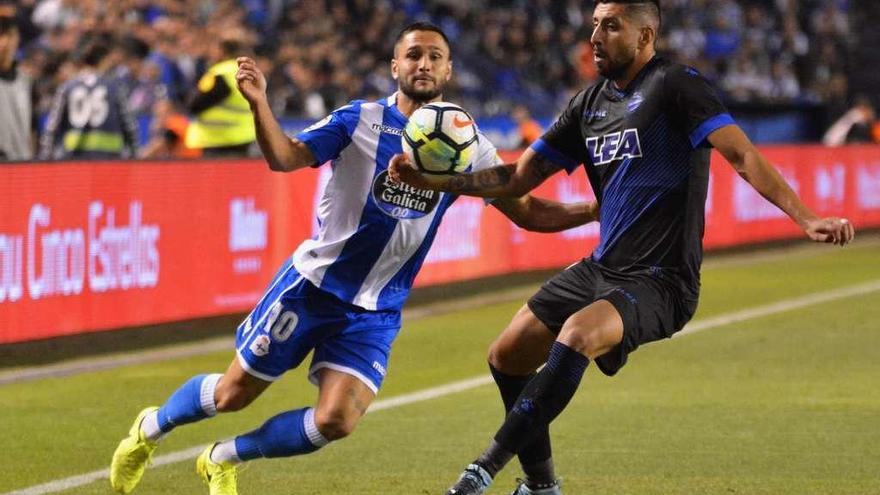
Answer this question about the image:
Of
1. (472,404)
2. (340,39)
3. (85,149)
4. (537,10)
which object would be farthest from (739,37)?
(472,404)

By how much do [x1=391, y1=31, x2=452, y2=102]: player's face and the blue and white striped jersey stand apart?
14 centimetres

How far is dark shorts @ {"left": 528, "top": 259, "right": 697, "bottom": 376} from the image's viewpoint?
6.82 metres

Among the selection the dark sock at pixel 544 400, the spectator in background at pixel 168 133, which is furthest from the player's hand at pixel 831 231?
the spectator in background at pixel 168 133

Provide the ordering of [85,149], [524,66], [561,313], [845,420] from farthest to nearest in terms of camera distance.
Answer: [524,66]
[85,149]
[845,420]
[561,313]

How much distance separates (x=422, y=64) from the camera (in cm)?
729

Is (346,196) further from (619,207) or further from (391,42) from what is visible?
(391,42)

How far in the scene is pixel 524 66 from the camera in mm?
29203

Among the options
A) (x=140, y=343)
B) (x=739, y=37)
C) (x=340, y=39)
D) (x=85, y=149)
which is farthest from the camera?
(x=739, y=37)

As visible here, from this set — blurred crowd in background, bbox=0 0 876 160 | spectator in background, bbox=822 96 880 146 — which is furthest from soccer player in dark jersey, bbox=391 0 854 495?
spectator in background, bbox=822 96 880 146

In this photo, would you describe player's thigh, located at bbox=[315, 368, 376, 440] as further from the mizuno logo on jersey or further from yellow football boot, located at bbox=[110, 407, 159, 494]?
the mizuno logo on jersey

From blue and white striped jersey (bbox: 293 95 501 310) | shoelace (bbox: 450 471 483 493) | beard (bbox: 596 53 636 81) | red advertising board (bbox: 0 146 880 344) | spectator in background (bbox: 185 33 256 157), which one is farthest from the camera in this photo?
spectator in background (bbox: 185 33 256 157)

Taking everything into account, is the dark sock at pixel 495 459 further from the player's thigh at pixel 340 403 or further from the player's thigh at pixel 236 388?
the player's thigh at pixel 236 388

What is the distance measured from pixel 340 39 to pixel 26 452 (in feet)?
54.4

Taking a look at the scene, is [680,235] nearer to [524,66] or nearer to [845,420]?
[845,420]
